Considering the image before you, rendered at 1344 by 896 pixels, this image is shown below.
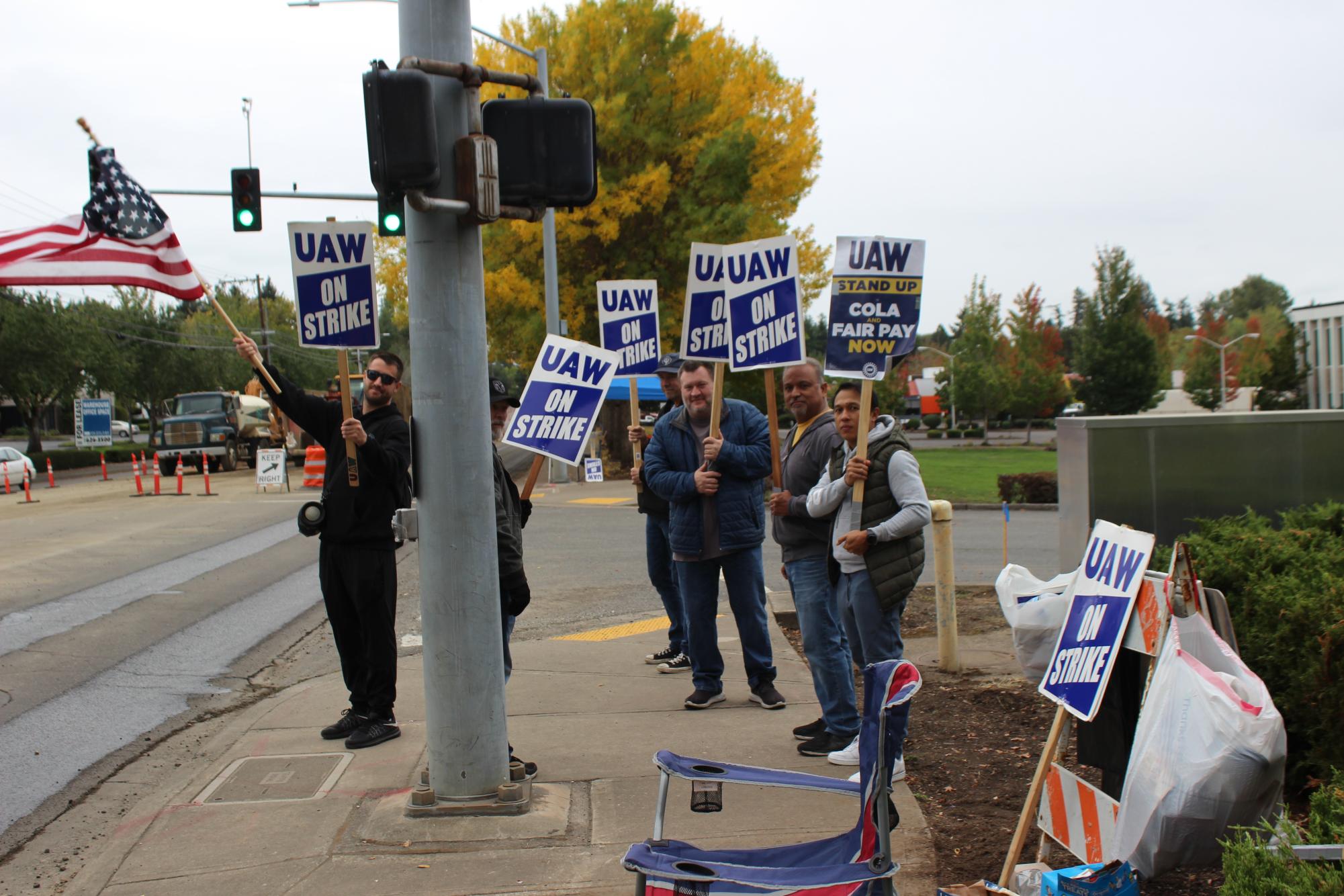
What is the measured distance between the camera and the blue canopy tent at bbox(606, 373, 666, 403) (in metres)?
27.7

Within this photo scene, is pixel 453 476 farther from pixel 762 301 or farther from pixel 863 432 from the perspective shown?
pixel 762 301

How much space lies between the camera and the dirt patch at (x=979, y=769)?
14.0ft

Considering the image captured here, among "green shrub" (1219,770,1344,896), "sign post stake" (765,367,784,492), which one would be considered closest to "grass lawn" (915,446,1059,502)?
"sign post stake" (765,367,784,492)

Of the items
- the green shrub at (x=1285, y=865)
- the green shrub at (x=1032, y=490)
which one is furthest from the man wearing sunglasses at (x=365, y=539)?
the green shrub at (x=1032, y=490)

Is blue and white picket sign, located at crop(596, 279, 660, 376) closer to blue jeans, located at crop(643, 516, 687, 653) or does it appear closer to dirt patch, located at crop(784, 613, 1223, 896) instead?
blue jeans, located at crop(643, 516, 687, 653)

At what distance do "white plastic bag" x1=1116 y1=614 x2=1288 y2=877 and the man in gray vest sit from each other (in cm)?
184

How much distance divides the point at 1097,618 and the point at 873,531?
1402 mm

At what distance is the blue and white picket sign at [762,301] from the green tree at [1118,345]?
40.5 meters

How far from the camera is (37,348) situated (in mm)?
46906

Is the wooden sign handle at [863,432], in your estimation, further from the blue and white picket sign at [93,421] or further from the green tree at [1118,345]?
the blue and white picket sign at [93,421]

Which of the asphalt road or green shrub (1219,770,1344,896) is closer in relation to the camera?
green shrub (1219,770,1344,896)

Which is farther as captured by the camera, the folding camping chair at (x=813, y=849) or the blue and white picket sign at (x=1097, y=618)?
the blue and white picket sign at (x=1097, y=618)

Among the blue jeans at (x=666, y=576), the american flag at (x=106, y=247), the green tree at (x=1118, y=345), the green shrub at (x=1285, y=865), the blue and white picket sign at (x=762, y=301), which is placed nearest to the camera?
the green shrub at (x=1285, y=865)

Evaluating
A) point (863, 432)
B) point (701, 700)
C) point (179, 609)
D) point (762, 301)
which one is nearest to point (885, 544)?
point (863, 432)
